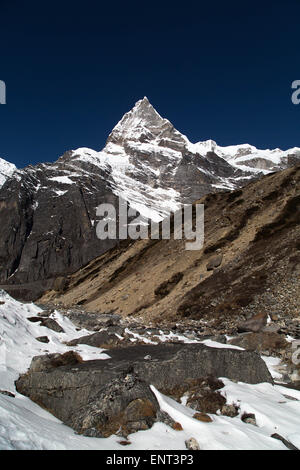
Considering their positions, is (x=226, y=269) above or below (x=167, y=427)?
above

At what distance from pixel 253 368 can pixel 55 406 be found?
6.04 metres

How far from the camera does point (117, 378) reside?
789 centimetres

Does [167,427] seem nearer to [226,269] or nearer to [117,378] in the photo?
[117,378]

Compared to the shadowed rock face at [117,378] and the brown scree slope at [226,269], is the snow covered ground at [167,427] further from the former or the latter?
the brown scree slope at [226,269]

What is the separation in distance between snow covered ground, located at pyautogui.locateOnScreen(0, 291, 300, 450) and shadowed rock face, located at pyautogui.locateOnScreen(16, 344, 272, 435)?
1.06ft

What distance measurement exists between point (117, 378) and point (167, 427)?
155cm

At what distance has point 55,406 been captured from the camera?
8.02m

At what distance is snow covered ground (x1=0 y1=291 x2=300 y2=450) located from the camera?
19.2 ft

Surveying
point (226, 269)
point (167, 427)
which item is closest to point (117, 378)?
point (167, 427)

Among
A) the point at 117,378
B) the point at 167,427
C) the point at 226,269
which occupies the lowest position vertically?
the point at 167,427

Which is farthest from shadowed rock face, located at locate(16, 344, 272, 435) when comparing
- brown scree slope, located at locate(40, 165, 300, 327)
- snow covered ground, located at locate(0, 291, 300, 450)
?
brown scree slope, located at locate(40, 165, 300, 327)

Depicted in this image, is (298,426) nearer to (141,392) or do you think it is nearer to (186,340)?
(141,392)

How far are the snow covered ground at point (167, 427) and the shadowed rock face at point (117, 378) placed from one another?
323 mm
